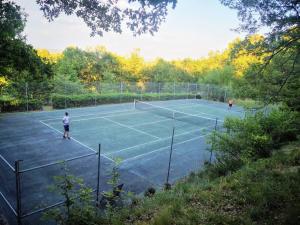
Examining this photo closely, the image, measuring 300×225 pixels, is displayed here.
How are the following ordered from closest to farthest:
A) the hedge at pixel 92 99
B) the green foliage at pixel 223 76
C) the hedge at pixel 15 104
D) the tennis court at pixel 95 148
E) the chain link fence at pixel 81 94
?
the tennis court at pixel 95 148 → the hedge at pixel 15 104 → the chain link fence at pixel 81 94 → the hedge at pixel 92 99 → the green foliage at pixel 223 76

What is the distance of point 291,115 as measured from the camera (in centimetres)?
1128

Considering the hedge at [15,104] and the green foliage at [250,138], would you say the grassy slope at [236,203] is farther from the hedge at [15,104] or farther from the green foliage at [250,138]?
the hedge at [15,104]

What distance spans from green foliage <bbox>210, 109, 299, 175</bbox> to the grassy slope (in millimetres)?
1904

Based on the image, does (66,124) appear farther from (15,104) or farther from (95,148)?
(15,104)

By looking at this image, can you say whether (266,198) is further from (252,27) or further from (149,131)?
(149,131)

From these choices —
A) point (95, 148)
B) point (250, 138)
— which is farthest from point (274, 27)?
point (95, 148)

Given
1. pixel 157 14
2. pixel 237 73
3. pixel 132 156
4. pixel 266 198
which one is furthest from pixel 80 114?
pixel 237 73

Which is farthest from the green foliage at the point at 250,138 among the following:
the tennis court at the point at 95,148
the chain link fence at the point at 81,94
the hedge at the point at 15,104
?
the chain link fence at the point at 81,94

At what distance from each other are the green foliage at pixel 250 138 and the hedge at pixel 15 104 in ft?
61.3

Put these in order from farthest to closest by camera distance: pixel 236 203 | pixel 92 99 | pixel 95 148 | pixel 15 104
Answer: pixel 92 99, pixel 15 104, pixel 95 148, pixel 236 203

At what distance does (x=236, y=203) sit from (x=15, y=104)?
21.7 meters

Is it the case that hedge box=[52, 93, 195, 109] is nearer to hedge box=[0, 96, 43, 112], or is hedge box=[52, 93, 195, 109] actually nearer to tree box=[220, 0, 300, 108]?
hedge box=[0, 96, 43, 112]

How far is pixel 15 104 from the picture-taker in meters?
22.0

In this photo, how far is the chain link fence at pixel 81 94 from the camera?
72.9 ft
